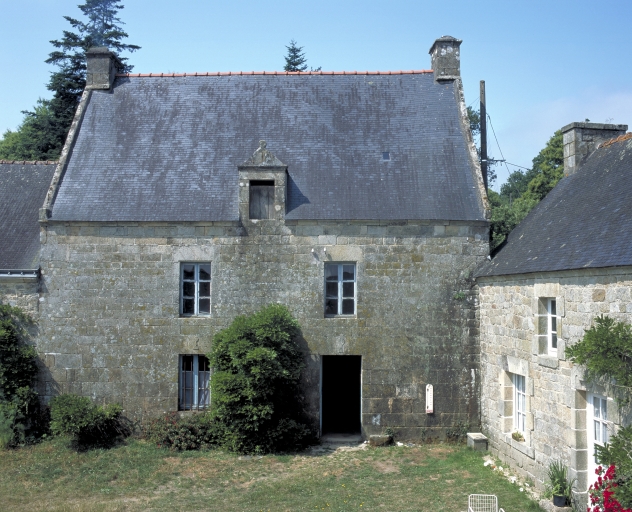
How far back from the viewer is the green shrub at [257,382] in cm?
1125

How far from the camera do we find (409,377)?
1220 cm

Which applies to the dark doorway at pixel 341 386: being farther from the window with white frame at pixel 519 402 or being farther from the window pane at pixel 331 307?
the window with white frame at pixel 519 402

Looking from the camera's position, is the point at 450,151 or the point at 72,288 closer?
the point at 72,288

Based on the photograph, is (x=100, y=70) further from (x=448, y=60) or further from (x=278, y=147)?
(x=448, y=60)

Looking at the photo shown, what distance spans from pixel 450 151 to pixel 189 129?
6.09 metres

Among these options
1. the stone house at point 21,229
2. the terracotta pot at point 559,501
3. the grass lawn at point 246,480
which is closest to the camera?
the terracotta pot at point 559,501

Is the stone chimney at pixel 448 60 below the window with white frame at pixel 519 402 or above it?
above

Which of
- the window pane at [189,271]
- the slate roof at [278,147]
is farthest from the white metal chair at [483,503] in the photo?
the window pane at [189,271]

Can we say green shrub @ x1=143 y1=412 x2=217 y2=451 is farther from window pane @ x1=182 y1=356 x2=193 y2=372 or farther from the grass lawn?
window pane @ x1=182 y1=356 x2=193 y2=372

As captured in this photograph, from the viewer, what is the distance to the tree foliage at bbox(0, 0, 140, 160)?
77.7 ft

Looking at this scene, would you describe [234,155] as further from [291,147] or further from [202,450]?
[202,450]

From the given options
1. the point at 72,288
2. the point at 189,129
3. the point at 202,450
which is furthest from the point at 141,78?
the point at 202,450

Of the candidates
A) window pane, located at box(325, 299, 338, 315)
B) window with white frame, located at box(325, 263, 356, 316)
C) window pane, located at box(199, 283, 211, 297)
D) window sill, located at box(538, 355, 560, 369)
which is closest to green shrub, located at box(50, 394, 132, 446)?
window pane, located at box(199, 283, 211, 297)

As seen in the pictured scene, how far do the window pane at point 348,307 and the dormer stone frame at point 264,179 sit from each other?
7.21 ft
